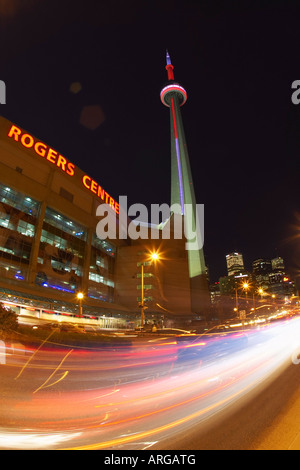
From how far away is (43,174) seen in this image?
49.6 meters

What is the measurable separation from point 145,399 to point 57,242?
46.5 metres

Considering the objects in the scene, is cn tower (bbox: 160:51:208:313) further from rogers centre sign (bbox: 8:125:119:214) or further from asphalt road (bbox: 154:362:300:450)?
asphalt road (bbox: 154:362:300:450)

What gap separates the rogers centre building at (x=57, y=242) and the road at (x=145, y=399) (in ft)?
69.1

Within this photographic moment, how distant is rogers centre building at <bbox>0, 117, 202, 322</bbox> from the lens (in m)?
41.9

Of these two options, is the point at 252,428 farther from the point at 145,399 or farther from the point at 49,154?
the point at 49,154

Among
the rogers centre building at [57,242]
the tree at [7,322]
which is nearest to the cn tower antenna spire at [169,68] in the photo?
the rogers centre building at [57,242]

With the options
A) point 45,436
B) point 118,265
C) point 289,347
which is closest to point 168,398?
point 45,436

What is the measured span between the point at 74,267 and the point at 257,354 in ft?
147

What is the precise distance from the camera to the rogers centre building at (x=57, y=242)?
41875 millimetres

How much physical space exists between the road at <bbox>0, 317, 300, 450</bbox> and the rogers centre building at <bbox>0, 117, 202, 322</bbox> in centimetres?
2105

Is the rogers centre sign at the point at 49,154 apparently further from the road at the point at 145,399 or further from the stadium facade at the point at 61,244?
the road at the point at 145,399

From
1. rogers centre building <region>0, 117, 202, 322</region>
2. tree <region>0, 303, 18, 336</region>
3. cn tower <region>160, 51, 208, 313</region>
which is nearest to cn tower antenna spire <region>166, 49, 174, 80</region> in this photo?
cn tower <region>160, 51, 208, 313</region>

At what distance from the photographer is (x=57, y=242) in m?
50.0
